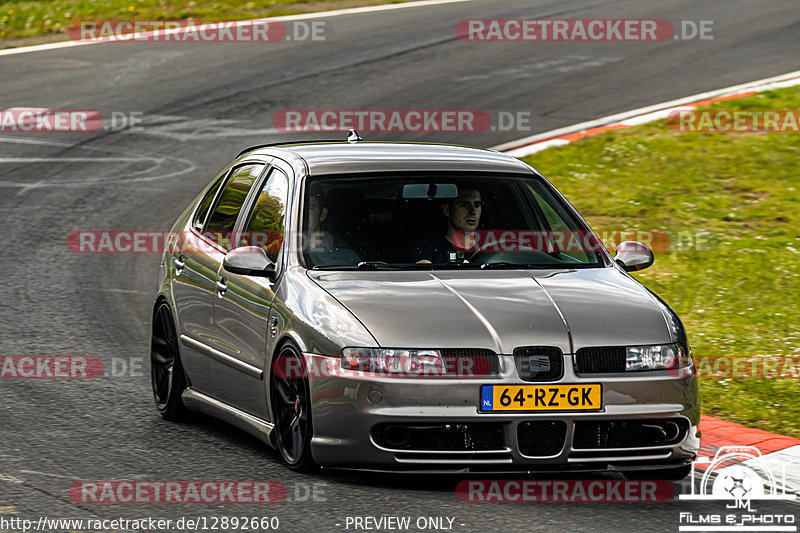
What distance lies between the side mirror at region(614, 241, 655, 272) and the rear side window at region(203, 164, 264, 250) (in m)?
2.17

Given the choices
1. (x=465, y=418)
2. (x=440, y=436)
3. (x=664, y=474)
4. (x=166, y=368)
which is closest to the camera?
(x=465, y=418)

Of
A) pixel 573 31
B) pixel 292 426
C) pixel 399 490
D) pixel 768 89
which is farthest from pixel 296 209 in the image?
pixel 573 31

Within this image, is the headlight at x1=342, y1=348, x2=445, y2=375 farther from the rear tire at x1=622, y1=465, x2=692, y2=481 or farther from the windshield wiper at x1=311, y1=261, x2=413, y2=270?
the rear tire at x1=622, y1=465, x2=692, y2=481

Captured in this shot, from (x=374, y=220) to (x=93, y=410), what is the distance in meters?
2.15

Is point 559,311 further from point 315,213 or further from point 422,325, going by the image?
point 315,213

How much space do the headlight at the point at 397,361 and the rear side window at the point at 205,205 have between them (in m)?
2.60

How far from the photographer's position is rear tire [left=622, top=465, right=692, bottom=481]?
6.92 m

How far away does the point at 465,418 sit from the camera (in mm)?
6406

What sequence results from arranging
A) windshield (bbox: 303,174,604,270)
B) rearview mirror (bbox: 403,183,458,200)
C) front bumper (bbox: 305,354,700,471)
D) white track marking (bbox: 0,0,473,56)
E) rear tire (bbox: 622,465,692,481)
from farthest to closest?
1. white track marking (bbox: 0,0,473,56)
2. rearview mirror (bbox: 403,183,458,200)
3. windshield (bbox: 303,174,604,270)
4. rear tire (bbox: 622,465,692,481)
5. front bumper (bbox: 305,354,700,471)

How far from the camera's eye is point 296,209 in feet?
25.2

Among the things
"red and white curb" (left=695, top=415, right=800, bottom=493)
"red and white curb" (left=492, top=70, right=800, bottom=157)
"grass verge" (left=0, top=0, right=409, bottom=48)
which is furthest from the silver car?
"grass verge" (left=0, top=0, right=409, bottom=48)

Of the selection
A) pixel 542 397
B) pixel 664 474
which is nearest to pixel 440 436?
pixel 542 397

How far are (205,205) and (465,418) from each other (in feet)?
10.3

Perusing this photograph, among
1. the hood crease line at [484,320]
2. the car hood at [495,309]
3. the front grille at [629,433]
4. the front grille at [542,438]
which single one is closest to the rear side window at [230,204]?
the car hood at [495,309]
